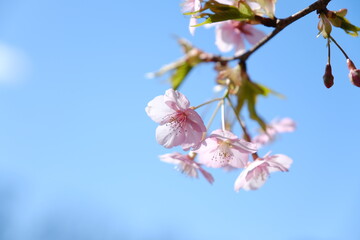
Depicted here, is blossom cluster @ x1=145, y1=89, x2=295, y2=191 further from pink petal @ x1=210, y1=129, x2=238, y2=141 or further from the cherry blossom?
the cherry blossom

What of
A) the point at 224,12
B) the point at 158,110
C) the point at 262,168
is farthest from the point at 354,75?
the point at 158,110

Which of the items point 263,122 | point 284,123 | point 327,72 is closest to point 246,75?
point 263,122

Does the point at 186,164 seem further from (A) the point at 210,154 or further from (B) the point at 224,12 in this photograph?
(B) the point at 224,12

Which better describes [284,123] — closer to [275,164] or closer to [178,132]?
[275,164]

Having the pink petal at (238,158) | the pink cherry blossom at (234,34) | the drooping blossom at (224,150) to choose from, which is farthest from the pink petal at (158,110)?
the pink cherry blossom at (234,34)

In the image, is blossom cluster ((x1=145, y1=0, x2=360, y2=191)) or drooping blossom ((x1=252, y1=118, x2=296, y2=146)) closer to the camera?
blossom cluster ((x1=145, y1=0, x2=360, y2=191))

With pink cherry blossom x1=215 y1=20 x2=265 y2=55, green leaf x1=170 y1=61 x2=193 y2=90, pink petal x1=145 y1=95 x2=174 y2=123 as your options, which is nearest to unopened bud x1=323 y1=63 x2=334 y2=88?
pink petal x1=145 y1=95 x2=174 y2=123
